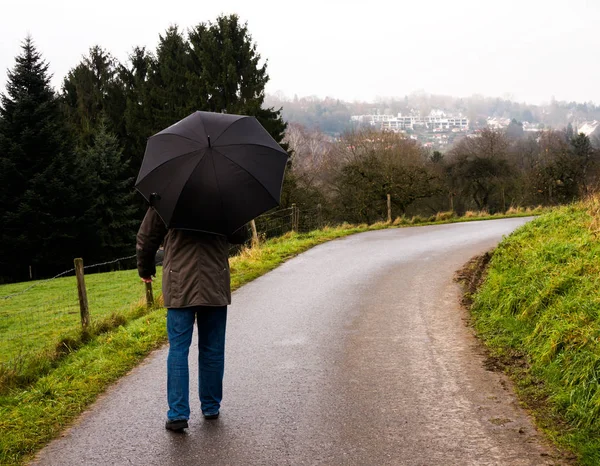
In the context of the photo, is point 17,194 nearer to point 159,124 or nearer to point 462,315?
point 159,124

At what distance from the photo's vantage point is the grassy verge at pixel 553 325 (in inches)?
164

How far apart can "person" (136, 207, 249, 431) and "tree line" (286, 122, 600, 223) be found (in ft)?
78.7

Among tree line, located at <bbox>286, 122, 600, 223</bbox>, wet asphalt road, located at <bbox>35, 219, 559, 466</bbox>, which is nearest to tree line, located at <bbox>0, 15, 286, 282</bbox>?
tree line, located at <bbox>286, 122, 600, 223</bbox>

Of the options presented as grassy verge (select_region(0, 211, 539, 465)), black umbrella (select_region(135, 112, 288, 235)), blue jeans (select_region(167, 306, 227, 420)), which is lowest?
grassy verge (select_region(0, 211, 539, 465))

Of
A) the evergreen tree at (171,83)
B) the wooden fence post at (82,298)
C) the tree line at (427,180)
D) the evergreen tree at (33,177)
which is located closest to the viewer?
the wooden fence post at (82,298)

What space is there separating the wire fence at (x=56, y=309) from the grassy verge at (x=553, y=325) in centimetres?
533

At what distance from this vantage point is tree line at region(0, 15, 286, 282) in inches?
1210

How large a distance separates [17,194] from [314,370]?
1174 inches

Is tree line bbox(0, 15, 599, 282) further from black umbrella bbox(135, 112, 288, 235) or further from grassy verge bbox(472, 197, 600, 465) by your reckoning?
black umbrella bbox(135, 112, 288, 235)

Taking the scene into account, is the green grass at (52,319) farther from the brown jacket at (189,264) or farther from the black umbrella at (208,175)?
the black umbrella at (208,175)

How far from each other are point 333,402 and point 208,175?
2136mm

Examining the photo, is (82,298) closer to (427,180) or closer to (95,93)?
(427,180)

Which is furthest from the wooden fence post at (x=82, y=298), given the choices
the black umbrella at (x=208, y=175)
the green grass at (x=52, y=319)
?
the black umbrella at (x=208, y=175)

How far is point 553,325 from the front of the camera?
5.61m
